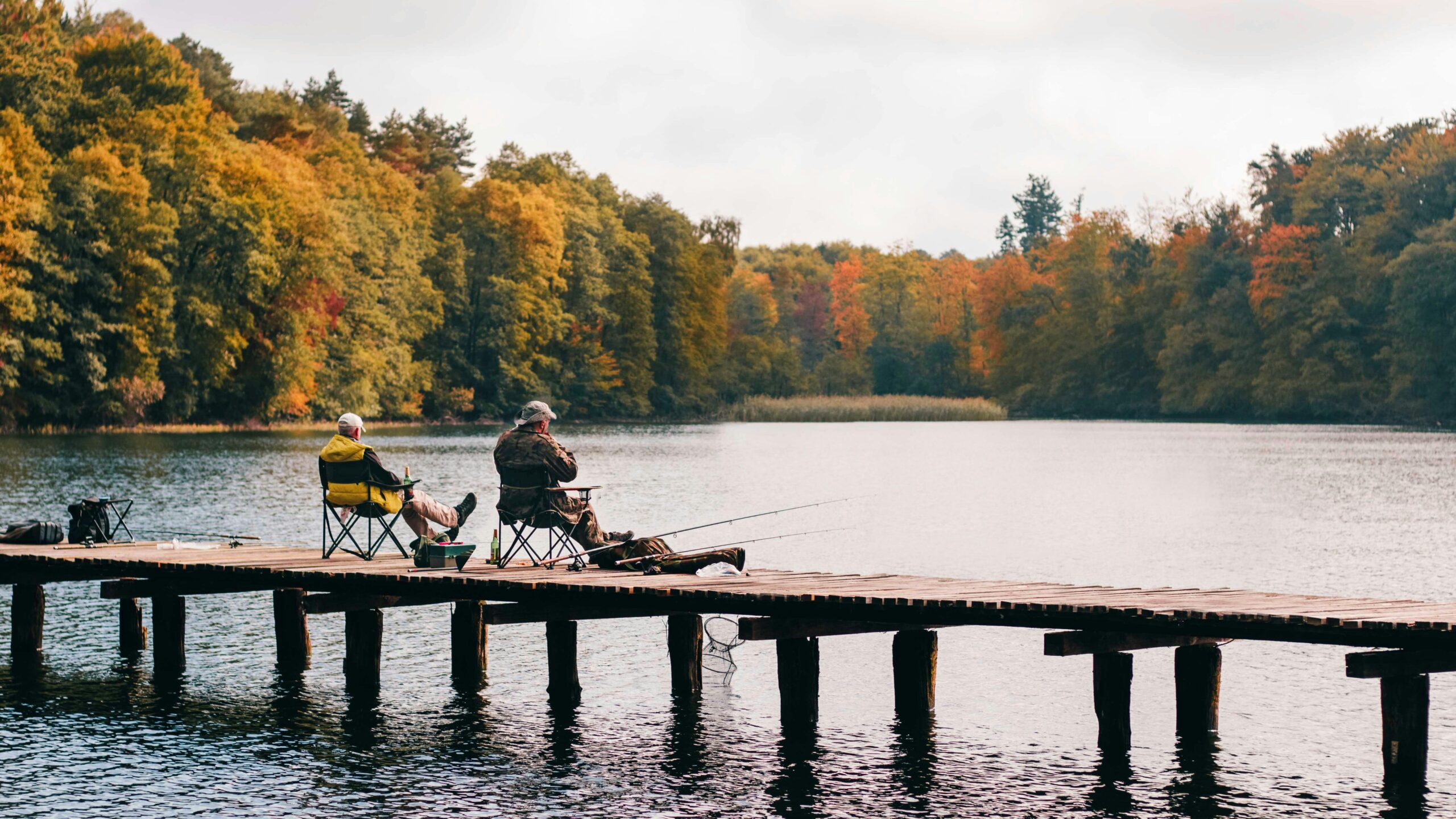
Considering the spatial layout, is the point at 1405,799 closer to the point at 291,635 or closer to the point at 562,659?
the point at 562,659

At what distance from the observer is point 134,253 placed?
55031 mm

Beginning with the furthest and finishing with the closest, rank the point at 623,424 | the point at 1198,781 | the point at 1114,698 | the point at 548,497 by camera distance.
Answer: the point at 623,424 → the point at 548,497 → the point at 1114,698 → the point at 1198,781

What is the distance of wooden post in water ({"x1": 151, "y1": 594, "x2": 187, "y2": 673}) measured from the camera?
1490 cm

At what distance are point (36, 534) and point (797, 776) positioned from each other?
8.49 m

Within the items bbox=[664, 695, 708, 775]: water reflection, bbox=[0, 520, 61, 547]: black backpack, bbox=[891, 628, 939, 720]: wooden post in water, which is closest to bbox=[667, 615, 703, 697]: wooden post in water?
bbox=[664, 695, 708, 775]: water reflection

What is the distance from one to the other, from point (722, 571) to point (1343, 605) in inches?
184

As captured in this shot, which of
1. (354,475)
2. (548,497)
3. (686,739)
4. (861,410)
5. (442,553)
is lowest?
(686,739)

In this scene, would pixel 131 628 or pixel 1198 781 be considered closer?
pixel 1198 781

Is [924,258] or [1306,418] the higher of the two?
[924,258]

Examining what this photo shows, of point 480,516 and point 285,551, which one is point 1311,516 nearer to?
point 480,516

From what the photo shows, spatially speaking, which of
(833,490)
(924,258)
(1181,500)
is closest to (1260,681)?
(1181,500)

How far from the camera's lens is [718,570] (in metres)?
13.5

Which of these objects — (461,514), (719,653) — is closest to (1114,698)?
(719,653)

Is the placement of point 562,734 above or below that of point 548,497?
below
